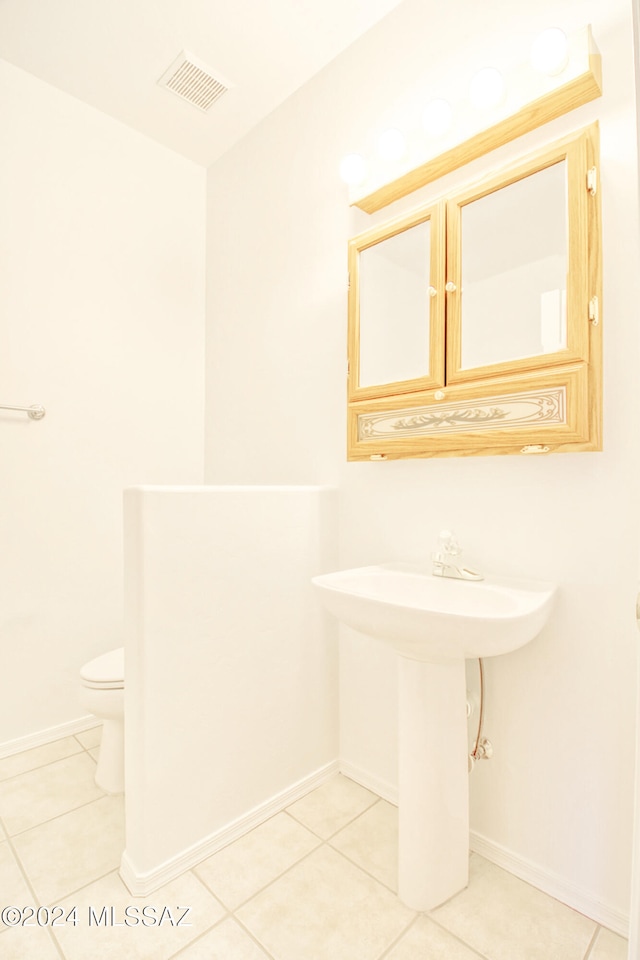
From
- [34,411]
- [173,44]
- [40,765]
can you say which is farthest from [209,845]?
[173,44]

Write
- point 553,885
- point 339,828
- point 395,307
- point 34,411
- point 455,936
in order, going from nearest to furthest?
1. point 455,936
2. point 553,885
3. point 339,828
4. point 395,307
5. point 34,411

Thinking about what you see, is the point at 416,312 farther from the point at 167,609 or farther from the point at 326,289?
the point at 167,609

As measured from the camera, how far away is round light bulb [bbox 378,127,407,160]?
153 centimetres

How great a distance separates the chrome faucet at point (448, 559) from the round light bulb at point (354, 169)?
1.21 metres

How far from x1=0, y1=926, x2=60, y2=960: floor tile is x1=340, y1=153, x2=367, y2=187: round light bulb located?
2243 mm

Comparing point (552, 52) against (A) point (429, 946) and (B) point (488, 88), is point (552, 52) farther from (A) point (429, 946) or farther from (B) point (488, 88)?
(A) point (429, 946)

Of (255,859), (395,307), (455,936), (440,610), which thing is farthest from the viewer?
(395,307)

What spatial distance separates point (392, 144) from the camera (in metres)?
1.54

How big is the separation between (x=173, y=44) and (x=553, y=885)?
295 cm

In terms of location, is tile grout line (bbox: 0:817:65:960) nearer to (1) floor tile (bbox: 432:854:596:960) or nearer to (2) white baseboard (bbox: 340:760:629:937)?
(1) floor tile (bbox: 432:854:596:960)

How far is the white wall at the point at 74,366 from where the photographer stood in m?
1.94

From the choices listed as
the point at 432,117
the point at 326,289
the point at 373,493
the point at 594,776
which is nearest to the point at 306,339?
the point at 326,289

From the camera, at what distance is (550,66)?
119cm

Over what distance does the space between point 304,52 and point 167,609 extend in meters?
2.07
